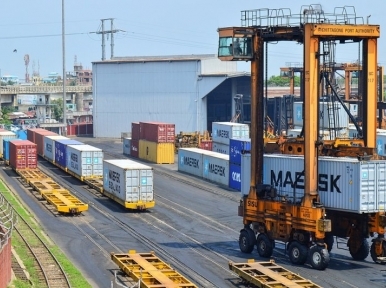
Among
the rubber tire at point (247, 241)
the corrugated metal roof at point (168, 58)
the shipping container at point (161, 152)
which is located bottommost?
the rubber tire at point (247, 241)

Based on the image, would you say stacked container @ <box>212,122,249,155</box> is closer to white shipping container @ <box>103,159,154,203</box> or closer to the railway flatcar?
the railway flatcar

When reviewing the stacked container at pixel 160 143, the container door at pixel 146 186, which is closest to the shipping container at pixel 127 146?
the stacked container at pixel 160 143

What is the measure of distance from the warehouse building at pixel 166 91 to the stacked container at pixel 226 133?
23.6m

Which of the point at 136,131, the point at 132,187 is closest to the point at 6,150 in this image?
the point at 136,131

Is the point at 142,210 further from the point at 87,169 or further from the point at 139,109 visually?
the point at 139,109

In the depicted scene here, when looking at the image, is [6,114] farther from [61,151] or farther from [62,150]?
[62,150]

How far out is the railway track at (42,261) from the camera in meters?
32.8

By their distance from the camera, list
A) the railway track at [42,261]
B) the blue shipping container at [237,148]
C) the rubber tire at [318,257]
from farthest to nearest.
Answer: the blue shipping container at [237,148] < the rubber tire at [318,257] < the railway track at [42,261]

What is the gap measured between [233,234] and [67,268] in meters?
12.5

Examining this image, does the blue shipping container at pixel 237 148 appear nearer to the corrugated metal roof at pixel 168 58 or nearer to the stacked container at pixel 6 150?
the stacked container at pixel 6 150

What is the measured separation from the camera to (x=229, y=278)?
111 ft

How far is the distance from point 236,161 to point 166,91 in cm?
4999

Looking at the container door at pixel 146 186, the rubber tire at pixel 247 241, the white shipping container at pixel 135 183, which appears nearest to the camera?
the rubber tire at pixel 247 241

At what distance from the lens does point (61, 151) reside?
243 ft
